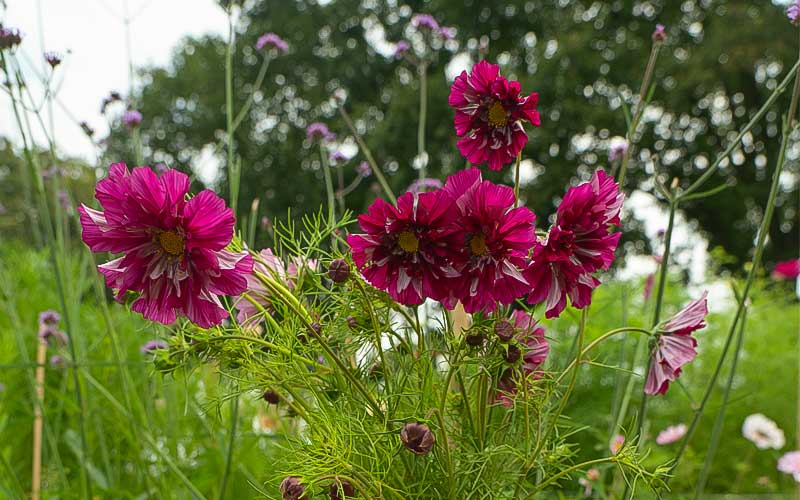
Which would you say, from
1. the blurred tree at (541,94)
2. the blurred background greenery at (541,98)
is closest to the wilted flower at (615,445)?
the blurred background greenery at (541,98)

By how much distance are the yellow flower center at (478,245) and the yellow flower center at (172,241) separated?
0.16 m

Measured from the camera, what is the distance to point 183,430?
4.58 feet

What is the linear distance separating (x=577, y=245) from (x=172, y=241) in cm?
22

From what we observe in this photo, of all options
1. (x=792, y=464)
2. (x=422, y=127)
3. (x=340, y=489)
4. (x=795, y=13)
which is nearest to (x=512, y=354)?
(x=340, y=489)

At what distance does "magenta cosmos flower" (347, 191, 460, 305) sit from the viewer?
16.4 inches

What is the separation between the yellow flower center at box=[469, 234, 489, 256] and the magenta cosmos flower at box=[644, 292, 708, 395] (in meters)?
0.16

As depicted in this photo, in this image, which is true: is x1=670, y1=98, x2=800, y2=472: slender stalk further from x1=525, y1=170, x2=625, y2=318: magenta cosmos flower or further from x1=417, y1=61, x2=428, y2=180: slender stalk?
x1=417, y1=61, x2=428, y2=180: slender stalk

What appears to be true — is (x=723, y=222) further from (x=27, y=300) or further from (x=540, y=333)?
(x=540, y=333)

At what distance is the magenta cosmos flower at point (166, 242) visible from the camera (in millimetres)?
390

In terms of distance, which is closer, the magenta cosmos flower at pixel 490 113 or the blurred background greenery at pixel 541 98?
the magenta cosmos flower at pixel 490 113

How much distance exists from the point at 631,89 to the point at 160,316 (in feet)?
23.3

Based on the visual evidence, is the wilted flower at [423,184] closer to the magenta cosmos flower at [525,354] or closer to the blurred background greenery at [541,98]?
the magenta cosmos flower at [525,354]

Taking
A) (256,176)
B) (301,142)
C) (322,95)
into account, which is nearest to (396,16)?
(322,95)

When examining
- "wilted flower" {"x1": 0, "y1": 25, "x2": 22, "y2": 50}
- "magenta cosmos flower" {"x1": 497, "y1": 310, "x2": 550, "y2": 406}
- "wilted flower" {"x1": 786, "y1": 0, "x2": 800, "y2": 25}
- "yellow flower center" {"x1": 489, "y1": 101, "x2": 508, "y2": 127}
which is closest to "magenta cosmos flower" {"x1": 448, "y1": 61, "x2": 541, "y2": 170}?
"yellow flower center" {"x1": 489, "y1": 101, "x2": 508, "y2": 127}
